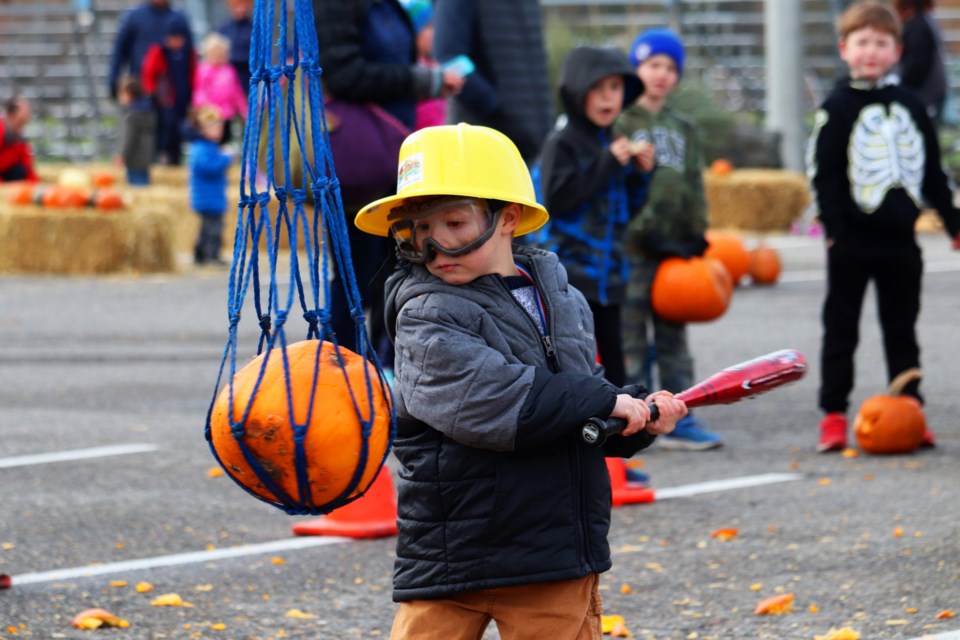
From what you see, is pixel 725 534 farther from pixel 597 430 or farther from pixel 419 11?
pixel 419 11

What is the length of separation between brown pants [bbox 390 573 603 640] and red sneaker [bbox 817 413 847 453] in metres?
3.97

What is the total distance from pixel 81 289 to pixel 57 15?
58.1ft

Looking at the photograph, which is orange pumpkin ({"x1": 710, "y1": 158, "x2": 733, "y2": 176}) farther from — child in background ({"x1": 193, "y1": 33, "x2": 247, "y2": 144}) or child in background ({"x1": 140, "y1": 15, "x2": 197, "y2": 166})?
child in background ({"x1": 140, "y1": 15, "x2": 197, "y2": 166})

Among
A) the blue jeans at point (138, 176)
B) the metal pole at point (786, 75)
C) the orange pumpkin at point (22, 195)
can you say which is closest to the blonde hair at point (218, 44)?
the blue jeans at point (138, 176)

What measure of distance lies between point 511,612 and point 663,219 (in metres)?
4.27

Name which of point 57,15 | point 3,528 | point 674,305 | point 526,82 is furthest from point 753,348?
point 57,15

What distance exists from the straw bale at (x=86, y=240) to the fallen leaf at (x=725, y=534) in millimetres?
9976

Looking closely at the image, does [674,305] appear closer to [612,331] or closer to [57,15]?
[612,331]

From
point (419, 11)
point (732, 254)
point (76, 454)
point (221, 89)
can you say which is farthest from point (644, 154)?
point (221, 89)

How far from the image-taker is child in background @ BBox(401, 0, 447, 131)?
668 cm

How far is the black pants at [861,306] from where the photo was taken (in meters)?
7.27

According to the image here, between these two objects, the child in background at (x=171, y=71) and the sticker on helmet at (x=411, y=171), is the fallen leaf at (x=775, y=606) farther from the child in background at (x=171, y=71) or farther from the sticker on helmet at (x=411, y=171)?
the child in background at (x=171, y=71)

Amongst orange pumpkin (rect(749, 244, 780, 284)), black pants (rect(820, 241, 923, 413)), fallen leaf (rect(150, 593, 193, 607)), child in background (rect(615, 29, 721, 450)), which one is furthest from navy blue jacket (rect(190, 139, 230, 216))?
fallen leaf (rect(150, 593, 193, 607))

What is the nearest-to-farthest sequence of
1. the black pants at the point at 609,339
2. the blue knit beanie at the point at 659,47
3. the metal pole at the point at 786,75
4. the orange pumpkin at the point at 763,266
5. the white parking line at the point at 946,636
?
the white parking line at the point at 946,636 → the black pants at the point at 609,339 → the blue knit beanie at the point at 659,47 → the orange pumpkin at the point at 763,266 → the metal pole at the point at 786,75
